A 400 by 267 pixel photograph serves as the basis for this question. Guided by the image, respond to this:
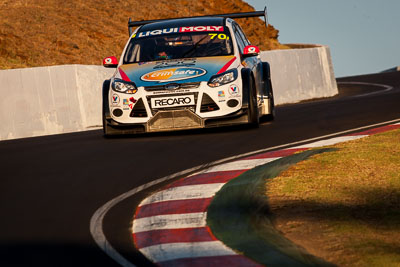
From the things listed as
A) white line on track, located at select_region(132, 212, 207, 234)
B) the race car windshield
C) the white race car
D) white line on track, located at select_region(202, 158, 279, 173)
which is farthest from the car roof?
white line on track, located at select_region(132, 212, 207, 234)

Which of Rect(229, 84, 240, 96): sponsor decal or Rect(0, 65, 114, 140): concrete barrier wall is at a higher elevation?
Rect(229, 84, 240, 96): sponsor decal

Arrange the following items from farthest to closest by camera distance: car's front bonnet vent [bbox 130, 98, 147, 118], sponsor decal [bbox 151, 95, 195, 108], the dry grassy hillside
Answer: the dry grassy hillside → car's front bonnet vent [bbox 130, 98, 147, 118] → sponsor decal [bbox 151, 95, 195, 108]

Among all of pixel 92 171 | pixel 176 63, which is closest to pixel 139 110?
pixel 176 63

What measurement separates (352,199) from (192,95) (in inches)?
184

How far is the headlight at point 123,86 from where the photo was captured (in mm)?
11086

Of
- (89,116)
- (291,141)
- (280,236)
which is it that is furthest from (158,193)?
(89,116)

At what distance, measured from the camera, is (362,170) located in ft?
25.5

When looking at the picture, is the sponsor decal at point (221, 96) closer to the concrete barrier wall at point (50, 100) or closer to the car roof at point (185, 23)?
the car roof at point (185, 23)

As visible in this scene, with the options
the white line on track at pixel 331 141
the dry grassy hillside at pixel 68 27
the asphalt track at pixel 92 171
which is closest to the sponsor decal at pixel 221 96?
the asphalt track at pixel 92 171

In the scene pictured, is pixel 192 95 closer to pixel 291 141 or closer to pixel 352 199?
pixel 291 141

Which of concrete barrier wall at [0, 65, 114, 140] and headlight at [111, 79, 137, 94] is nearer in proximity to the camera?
headlight at [111, 79, 137, 94]

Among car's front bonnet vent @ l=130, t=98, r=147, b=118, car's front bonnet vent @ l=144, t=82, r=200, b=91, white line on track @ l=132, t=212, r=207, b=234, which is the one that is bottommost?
white line on track @ l=132, t=212, r=207, b=234

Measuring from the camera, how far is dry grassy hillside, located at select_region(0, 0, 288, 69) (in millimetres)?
32906

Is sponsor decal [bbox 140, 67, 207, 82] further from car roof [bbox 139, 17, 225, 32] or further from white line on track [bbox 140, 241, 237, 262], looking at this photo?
white line on track [bbox 140, 241, 237, 262]
